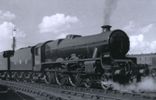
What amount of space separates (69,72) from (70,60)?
0.87m

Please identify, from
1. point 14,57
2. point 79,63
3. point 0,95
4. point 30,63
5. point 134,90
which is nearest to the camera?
point 134,90

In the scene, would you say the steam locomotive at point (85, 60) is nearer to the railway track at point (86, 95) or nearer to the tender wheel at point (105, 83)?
the tender wheel at point (105, 83)

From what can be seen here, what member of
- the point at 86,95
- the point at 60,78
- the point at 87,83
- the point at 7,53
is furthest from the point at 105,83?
the point at 7,53

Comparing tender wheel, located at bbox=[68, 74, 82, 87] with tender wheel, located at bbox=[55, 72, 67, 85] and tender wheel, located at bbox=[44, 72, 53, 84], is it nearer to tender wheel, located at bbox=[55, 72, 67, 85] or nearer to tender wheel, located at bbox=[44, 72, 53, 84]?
tender wheel, located at bbox=[55, 72, 67, 85]

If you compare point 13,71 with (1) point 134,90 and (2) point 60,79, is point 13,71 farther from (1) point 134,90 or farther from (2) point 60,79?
(1) point 134,90

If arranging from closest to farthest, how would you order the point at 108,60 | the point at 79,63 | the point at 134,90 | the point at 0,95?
1. the point at 134,90
2. the point at 108,60
3. the point at 79,63
4. the point at 0,95

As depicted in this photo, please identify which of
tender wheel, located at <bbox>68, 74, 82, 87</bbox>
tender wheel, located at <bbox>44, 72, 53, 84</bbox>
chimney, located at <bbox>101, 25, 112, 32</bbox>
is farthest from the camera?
tender wheel, located at <bbox>44, 72, 53, 84</bbox>

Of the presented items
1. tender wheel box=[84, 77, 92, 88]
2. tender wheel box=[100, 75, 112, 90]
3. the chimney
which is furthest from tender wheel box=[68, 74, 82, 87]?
the chimney

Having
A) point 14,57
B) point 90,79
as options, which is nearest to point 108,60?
point 90,79

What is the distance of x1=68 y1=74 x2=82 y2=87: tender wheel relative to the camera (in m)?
18.8

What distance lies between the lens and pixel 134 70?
1578 cm

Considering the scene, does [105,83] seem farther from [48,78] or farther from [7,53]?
[7,53]

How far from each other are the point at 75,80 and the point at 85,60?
225cm

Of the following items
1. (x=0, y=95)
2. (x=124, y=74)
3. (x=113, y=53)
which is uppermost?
(x=113, y=53)
